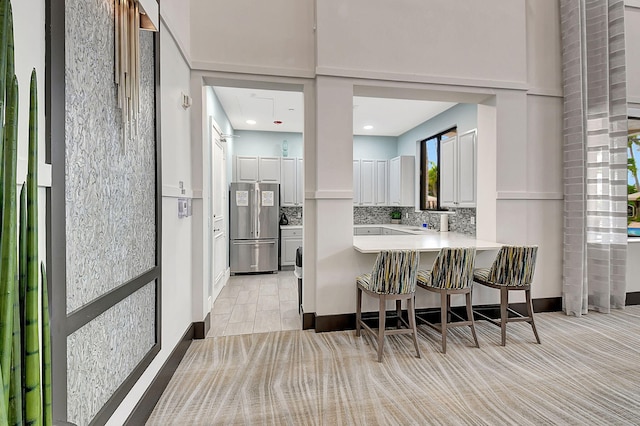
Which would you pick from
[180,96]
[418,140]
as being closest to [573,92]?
[418,140]

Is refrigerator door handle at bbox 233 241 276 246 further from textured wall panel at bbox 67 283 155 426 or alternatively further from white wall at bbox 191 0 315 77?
textured wall panel at bbox 67 283 155 426

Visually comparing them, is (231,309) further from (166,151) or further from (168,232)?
(166,151)

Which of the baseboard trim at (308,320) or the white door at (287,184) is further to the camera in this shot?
the white door at (287,184)

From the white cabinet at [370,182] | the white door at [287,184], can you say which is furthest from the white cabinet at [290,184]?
the white cabinet at [370,182]

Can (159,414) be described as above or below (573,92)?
below

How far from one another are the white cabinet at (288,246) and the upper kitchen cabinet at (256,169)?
104cm

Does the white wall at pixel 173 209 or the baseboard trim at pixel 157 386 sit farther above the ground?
the white wall at pixel 173 209

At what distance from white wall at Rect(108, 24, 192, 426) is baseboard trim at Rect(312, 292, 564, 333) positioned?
126 cm

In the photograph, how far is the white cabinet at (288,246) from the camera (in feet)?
Result: 19.2

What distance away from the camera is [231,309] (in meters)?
3.69

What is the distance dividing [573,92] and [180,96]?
401cm

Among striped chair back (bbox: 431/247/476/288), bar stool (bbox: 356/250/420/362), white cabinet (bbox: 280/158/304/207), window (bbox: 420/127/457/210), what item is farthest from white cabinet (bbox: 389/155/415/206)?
bar stool (bbox: 356/250/420/362)

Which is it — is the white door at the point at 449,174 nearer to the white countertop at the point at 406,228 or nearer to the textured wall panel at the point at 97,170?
the white countertop at the point at 406,228

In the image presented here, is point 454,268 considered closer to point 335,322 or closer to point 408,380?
point 408,380
